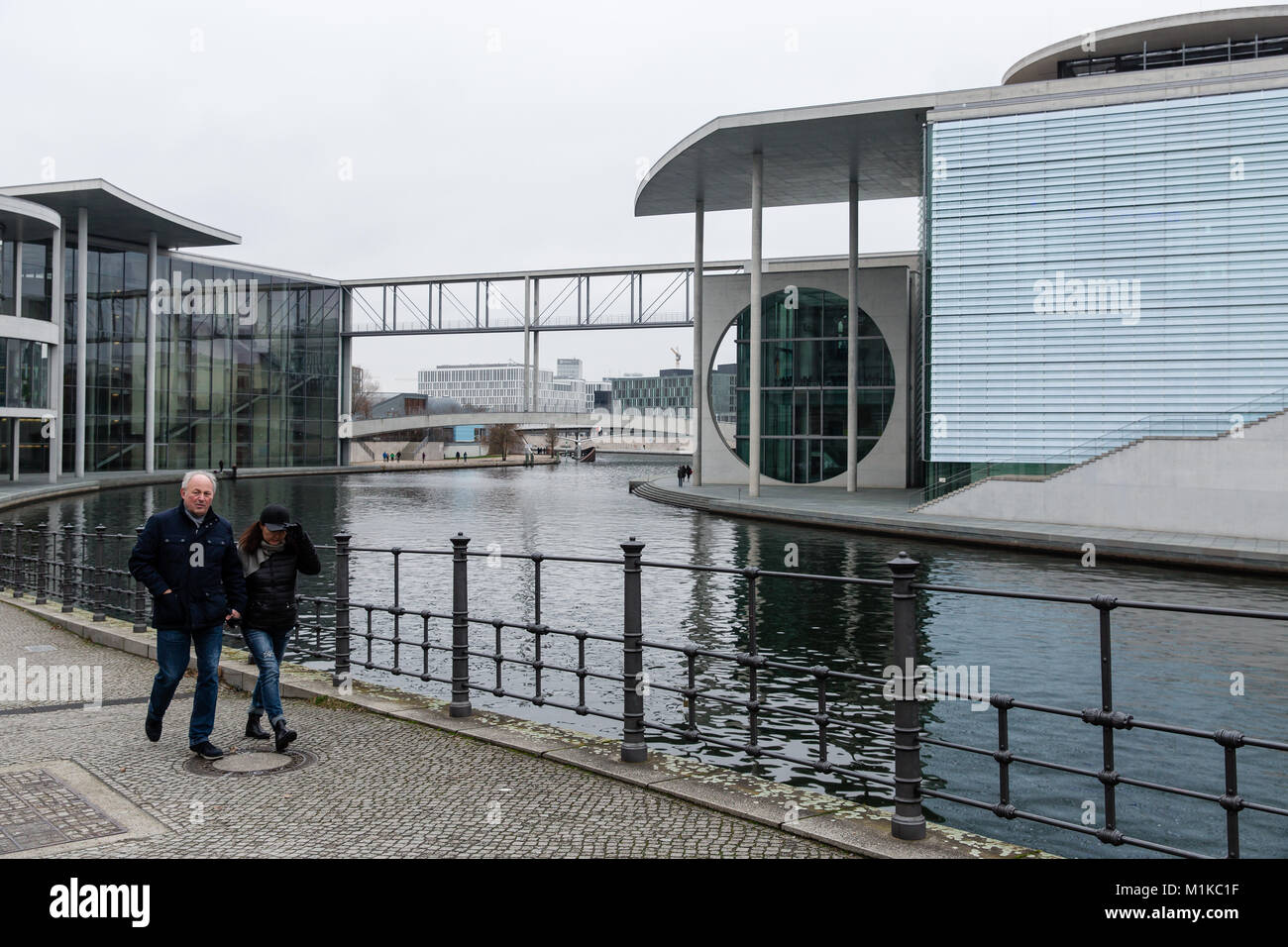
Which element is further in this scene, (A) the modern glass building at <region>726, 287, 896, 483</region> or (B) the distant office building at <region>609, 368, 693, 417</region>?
(B) the distant office building at <region>609, 368, 693, 417</region>

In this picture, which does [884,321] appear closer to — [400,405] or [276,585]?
[276,585]

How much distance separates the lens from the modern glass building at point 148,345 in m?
50.3

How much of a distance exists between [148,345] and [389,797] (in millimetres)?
62431

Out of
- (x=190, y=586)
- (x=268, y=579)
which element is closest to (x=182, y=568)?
(x=190, y=586)

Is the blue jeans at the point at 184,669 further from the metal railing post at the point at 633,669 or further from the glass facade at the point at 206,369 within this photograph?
the glass facade at the point at 206,369

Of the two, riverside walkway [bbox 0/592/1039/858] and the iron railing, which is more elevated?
the iron railing

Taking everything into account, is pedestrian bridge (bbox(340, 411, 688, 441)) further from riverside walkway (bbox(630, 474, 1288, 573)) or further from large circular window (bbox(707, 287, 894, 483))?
riverside walkway (bbox(630, 474, 1288, 573))

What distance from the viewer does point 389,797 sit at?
6.26 m

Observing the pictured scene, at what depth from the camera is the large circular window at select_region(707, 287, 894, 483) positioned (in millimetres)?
49625

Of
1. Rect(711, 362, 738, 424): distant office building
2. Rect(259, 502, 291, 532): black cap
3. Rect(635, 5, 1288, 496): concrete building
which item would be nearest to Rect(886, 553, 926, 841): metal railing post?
Rect(259, 502, 291, 532): black cap

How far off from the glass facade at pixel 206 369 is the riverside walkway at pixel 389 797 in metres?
56.1

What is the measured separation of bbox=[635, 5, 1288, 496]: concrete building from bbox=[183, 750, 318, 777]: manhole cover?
25.5 m
